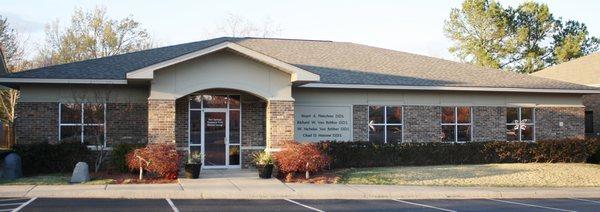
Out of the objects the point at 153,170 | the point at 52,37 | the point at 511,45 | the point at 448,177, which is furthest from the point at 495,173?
the point at 52,37

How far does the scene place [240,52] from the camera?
21.0m

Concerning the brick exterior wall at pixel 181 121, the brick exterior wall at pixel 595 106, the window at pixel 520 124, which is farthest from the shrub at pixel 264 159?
the brick exterior wall at pixel 595 106

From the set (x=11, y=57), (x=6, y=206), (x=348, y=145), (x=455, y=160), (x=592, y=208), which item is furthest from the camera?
(x=11, y=57)

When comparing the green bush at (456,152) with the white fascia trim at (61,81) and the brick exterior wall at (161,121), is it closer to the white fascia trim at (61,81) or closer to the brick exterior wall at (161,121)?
the brick exterior wall at (161,121)

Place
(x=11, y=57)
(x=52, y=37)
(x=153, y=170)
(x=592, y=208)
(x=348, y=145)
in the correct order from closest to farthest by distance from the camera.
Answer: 1. (x=592, y=208)
2. (x=153, y=170)
3. (x=348, y=145)
4. (x=11, y=57)
5. (x=52, y=37)

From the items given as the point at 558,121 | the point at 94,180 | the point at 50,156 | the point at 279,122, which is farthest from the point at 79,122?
the point at 558,121

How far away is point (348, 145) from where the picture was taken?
912 inches

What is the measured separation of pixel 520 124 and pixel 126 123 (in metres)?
15.3

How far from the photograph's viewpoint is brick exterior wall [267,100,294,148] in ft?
71.2

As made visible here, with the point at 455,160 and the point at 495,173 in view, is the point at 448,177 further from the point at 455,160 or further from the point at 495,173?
the point at 455,160

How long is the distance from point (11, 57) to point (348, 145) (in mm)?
33365

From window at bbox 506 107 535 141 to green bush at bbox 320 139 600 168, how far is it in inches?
69.5

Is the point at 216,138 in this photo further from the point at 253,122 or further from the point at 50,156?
the point at 50,156

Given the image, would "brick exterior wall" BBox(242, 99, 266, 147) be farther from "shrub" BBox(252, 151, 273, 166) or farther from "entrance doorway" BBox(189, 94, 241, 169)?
"shrub" BBox(252, 151, 273, 166)
